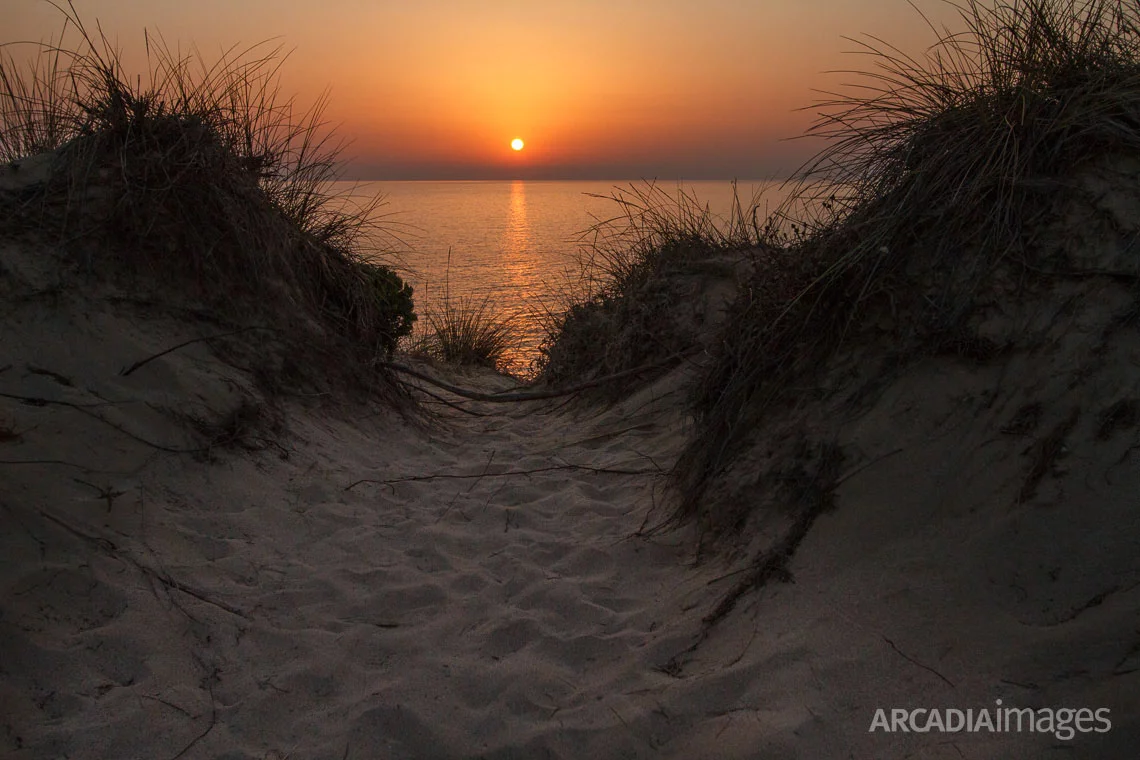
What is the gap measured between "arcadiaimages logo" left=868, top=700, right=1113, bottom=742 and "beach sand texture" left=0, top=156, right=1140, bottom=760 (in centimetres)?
2

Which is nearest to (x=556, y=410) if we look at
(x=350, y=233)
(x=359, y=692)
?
(x=350, y=233)

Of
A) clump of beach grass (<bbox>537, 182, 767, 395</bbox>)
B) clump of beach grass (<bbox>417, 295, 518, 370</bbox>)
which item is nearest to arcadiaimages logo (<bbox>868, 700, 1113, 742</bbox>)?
clump of beach grass (<bbox>537, 182, 767, 395</bbox>)

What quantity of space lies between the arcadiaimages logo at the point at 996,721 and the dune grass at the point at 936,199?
1.24 metres

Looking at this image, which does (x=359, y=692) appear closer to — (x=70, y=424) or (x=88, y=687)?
(x=88, y=687)

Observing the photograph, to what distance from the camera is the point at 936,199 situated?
9.91 ft

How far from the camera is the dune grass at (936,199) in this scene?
2.84 m

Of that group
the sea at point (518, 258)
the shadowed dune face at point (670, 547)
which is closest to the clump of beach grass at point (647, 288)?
the sea at point (518, 258)

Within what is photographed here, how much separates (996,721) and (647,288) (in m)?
4.80

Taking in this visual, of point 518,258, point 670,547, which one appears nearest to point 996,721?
point 670,547

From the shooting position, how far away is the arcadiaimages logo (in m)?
1.72

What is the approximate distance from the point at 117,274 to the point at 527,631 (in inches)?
118

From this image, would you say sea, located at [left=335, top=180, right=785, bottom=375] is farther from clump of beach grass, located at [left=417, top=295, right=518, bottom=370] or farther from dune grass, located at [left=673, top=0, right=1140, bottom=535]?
dune grass, located at [left=673, top=0, right=1140, bottom=535]

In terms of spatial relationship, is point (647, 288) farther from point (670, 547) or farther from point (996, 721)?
point (996, 721)

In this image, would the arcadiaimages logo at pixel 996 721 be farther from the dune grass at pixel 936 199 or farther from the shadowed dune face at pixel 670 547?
the dune grass at pixel 936 199
